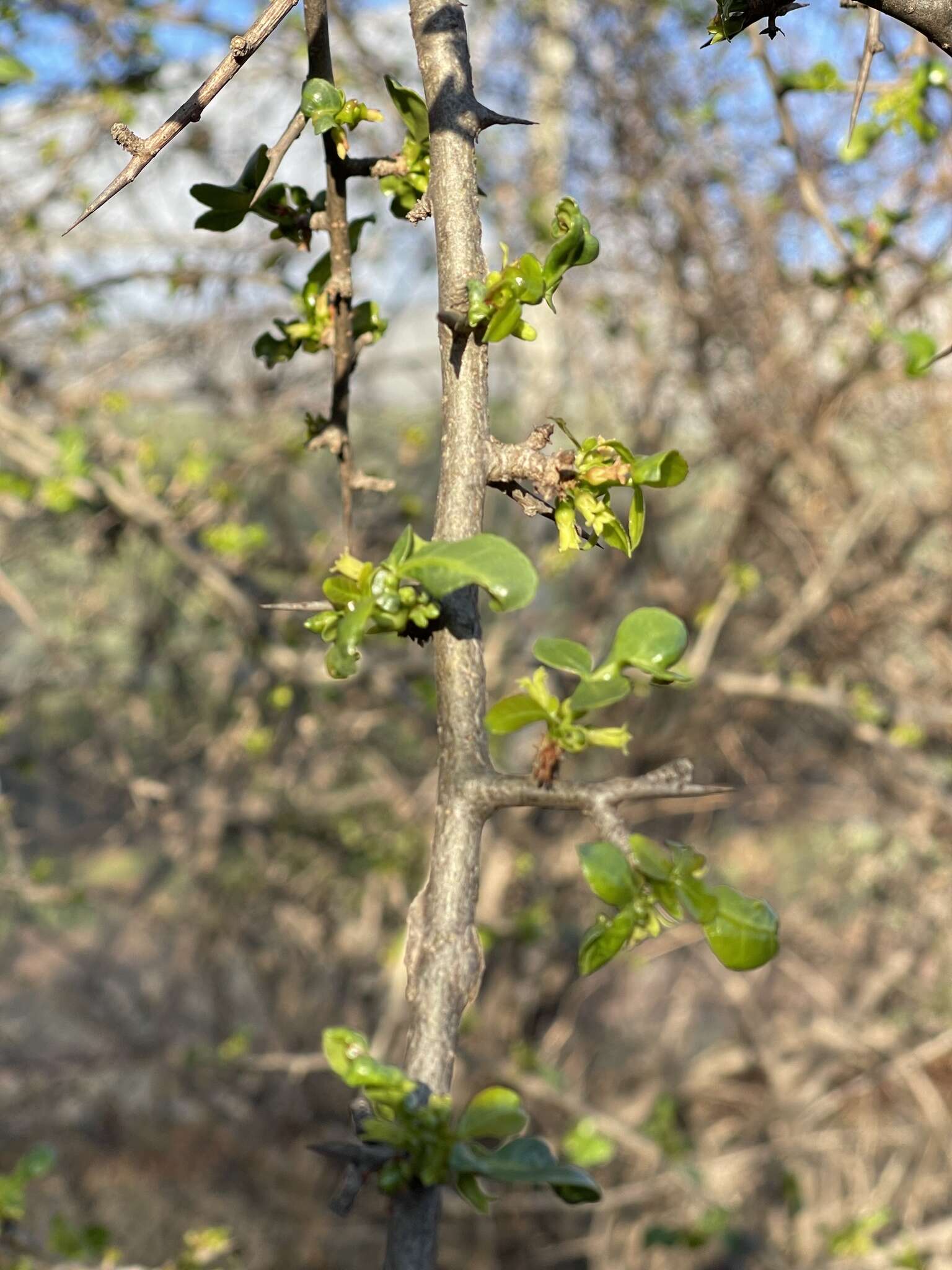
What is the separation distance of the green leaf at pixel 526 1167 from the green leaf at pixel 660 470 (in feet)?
1.53

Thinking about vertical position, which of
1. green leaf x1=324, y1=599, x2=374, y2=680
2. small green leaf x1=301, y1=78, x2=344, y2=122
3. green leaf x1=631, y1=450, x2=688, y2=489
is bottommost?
green leaf x1=324, y1=599, x2=374, y2=680

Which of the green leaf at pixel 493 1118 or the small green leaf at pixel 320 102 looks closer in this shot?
the green leaf at pixel 493 1118

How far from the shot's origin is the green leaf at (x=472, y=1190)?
0.73 metres

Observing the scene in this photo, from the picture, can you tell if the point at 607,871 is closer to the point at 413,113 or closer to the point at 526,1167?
the point at 526,1167

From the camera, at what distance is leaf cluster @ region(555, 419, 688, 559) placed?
0.85 m

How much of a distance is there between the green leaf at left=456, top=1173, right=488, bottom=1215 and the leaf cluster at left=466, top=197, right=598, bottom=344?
0.57 metres

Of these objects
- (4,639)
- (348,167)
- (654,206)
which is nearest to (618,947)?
(348,167)

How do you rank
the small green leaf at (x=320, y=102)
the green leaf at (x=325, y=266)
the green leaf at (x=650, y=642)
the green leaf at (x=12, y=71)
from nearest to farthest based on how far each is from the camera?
the green leaf at (x=650, y=642) → the small green leaf at (x=320, y=102) → the green leaf at (x=325, y=266) → the green leaf at (x=12, y=71)

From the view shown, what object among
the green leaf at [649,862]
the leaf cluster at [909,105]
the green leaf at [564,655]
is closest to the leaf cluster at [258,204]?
the green leaf at [564,655]

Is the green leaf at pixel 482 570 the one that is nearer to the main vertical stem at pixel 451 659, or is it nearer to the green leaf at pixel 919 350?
the main vertical stem at pixel 451 659

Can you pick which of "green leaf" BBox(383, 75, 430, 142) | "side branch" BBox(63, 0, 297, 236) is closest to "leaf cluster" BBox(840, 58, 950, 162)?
"green leaf" BBox(383, 75, 430, 142)

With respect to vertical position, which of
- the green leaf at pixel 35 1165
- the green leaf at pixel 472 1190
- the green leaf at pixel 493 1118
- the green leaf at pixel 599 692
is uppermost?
the green leaf at pixel 599 692

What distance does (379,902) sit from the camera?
3.87 m

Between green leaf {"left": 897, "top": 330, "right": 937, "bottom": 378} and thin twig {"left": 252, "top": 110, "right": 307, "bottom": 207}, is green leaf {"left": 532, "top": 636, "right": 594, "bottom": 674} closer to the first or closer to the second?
thin twig {"left": 252, "top": 110, "right": 307, "bottom": 207}
